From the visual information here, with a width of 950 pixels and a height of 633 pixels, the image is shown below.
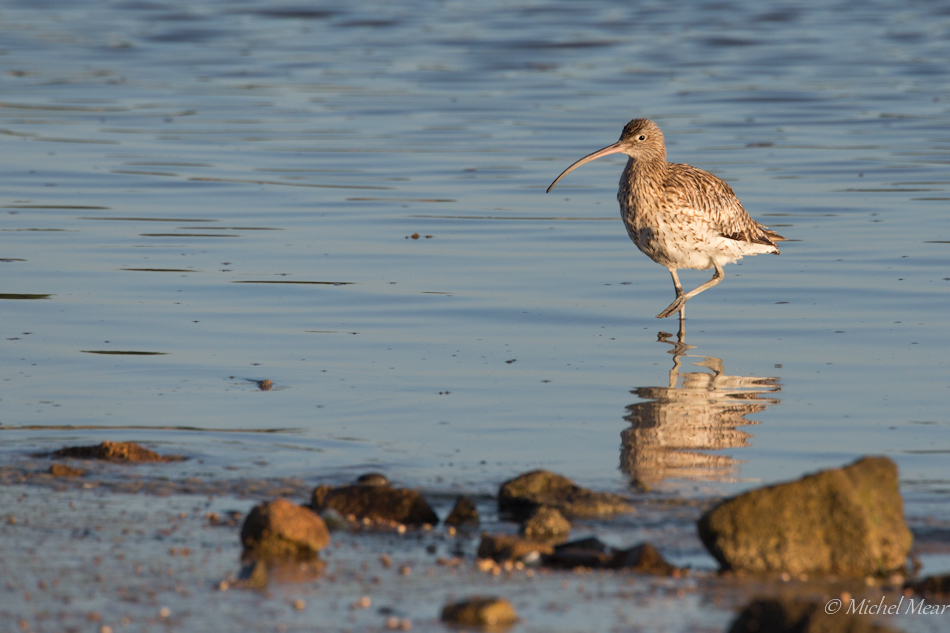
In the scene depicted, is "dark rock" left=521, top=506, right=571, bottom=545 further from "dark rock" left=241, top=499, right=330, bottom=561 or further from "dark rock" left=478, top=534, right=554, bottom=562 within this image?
"dark rock" left=241, top=499, right=330, bottom=561

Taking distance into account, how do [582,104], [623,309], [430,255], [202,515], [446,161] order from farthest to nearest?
[582,104], [446,161], [430,255], [623,309], [202,515]

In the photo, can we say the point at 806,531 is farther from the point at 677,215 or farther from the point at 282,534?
the point at 677,215

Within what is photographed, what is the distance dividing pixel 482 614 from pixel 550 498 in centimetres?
141

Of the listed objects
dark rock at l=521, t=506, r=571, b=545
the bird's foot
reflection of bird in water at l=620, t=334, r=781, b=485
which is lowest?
dark rock at l=521, t=506, r=571, b=545

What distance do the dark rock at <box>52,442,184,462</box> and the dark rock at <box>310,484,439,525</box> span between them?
42.8 inches

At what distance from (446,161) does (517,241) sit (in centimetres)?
529

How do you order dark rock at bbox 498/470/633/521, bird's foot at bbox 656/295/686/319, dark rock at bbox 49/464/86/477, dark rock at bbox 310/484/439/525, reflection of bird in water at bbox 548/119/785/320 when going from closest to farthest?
dark rock at bbox 310/484/439/525
dark rock at bbox 498/470/633/521
dark rock at bbox 49/464/86/477
bird's foot at bbox 656/295/686/319
reflection of bird in water at bbox 548/119/785/320

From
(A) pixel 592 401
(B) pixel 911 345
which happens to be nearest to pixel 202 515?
(A) pixel 592 401

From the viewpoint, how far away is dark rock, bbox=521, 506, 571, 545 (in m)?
5.53

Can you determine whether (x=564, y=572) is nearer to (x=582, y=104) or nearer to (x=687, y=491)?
(x=687, y=491)

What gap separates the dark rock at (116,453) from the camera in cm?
657

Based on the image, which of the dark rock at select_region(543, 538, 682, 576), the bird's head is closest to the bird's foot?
the bird's head

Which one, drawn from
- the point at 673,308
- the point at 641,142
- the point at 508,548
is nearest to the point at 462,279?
the point at 641,142

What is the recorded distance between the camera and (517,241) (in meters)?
13.1
